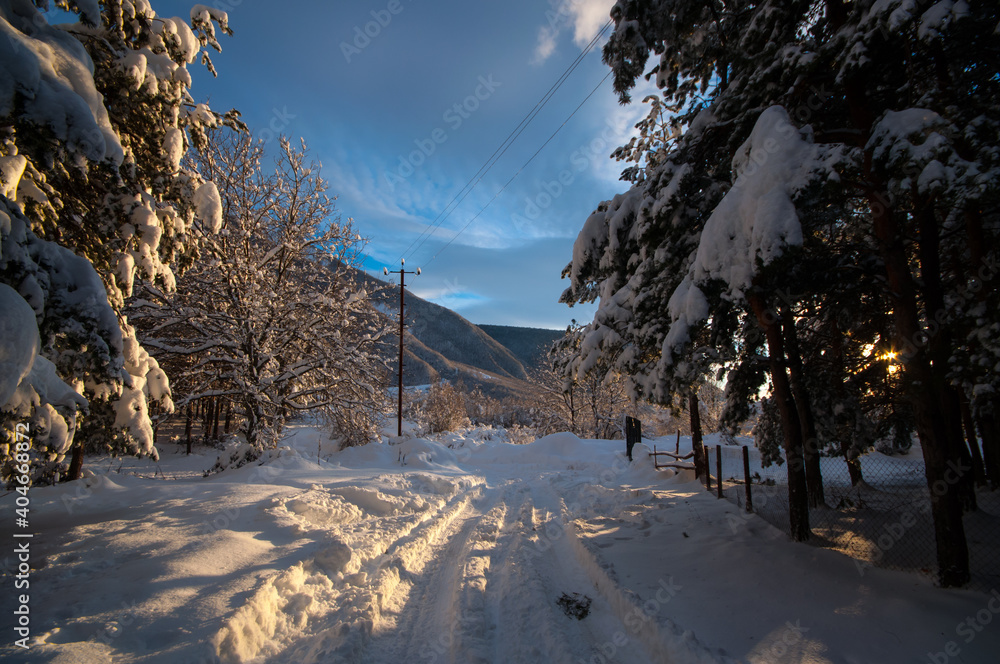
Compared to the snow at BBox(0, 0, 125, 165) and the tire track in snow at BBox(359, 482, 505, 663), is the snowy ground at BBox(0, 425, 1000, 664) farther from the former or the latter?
the snow at BBox(0, 0, 125, 165)

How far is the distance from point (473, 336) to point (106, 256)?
172 meters

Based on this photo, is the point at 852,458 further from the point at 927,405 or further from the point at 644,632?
the point at 644,632

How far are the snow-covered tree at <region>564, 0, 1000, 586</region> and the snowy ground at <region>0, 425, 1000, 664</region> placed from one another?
1247mm

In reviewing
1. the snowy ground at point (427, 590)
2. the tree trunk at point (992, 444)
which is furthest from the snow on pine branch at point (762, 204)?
the tree trunk at point (992, 444)

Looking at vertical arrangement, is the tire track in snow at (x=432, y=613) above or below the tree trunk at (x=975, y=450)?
below

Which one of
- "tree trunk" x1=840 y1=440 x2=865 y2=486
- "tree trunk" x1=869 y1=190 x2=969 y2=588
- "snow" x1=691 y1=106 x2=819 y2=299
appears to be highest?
"snow" x1=691 y1=106 x2=819 y2=299

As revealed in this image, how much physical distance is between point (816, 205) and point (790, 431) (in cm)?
338

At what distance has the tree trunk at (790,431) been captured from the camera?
234 inches

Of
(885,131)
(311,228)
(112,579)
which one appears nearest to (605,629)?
(112,579)

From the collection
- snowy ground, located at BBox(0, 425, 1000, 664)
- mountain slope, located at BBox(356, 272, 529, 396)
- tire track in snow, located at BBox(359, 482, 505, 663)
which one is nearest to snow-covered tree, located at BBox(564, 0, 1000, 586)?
snowy ground, located at BBox(0, 425, 1000, 664)

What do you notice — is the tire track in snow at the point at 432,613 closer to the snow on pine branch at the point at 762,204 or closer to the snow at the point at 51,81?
the snow on pine branch at the point at 762,204

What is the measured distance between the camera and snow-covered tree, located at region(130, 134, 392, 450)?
11.1 meters

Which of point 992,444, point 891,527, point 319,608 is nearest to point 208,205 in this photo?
point 319,608

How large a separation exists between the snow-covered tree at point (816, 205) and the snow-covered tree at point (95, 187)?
21.0 ft
